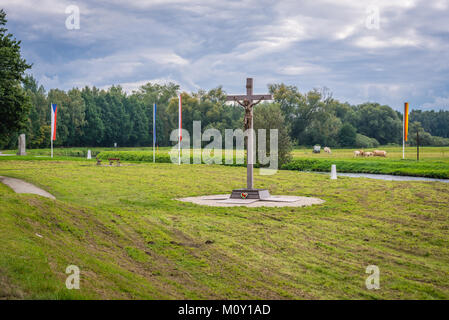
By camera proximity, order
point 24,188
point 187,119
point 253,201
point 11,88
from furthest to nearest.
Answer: point 187,119, point 11,88, point 24,188, point 253,201

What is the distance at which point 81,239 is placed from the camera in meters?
10.0

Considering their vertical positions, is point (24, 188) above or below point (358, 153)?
below

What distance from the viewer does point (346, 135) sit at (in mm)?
89000

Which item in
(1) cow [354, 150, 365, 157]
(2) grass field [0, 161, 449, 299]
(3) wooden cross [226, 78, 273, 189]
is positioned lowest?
(2) grass field [0, 161, 449, 299]

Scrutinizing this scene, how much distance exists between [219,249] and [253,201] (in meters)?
7.49

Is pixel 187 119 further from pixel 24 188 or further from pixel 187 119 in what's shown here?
pixel 24 188

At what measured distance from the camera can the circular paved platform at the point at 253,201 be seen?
16623 millimetres

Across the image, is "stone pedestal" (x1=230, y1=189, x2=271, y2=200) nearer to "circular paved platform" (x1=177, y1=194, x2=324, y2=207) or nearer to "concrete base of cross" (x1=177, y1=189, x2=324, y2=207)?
"concrete base of cross" (x1=177, y1=189, x2=324, y2=207)

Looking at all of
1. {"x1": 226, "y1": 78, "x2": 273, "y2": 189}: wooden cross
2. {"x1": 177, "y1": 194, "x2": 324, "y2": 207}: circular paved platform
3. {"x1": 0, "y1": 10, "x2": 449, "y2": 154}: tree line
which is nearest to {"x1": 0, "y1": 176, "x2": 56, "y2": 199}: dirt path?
{"x1": 177, "y1": 194, "x2": 324, "y2": 207}: circular paved platform

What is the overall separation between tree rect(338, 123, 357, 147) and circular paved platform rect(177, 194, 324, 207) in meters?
73.3

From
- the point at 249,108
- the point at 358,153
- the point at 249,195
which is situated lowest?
the point at 249,195

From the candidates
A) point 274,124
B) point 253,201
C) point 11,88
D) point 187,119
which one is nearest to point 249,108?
point 253,201

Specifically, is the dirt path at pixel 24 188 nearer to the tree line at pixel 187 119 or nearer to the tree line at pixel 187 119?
the tree line at pixel 187 119

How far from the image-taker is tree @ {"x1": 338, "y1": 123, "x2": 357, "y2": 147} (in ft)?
291
